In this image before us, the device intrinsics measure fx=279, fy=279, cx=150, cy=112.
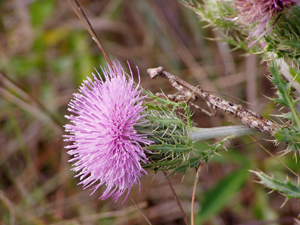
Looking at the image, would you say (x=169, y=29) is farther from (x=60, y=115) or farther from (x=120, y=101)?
(x=120, y=101)

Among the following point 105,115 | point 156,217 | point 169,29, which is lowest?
point 156,217

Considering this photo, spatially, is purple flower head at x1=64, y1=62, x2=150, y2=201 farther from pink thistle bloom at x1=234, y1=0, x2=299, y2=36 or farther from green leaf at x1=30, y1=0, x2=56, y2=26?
green leaf at x1=30, y1=0, x2=56, y2=26

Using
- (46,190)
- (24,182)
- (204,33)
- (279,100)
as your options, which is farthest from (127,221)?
(204,33)

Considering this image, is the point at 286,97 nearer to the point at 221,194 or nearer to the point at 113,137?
the point at 113,137

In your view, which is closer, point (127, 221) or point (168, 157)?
point (168, 157)

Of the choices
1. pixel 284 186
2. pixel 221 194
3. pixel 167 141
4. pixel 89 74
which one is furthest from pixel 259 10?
pixel 89 74

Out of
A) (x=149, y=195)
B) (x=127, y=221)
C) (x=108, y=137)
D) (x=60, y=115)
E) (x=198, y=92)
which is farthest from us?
(x=60, y=115)

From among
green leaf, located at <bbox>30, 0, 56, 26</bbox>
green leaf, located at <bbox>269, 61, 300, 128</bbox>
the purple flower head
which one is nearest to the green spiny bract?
the purple flower head
